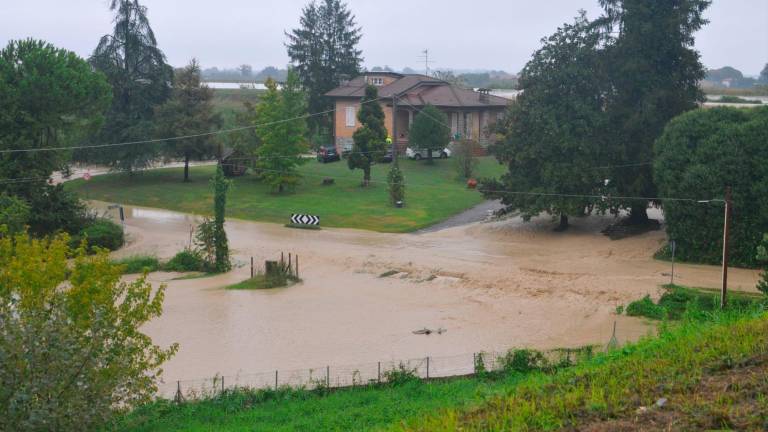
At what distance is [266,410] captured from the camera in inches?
808

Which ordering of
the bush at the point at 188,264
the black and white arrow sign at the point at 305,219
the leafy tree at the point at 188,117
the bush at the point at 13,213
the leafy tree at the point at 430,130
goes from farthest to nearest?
the leafy tree at the point at 430,130, the leafy tree at the point at 188,117, the black and white arrow sign at the point at 305,219, the bush at the point at 188,264, the bush at the point at 13,213

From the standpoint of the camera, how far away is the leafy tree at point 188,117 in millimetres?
64250

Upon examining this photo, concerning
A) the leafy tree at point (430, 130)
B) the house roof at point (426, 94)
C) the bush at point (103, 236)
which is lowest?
the bush at point (103, 236)

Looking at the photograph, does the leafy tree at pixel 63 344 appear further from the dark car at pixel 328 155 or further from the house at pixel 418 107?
the house at pixel 418 107

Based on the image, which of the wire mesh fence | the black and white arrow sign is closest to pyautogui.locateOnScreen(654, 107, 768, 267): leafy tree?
the wire mesh fence

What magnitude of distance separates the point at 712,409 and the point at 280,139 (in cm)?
4964

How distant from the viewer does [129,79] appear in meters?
67.5

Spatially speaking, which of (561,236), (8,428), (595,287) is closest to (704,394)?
(8,428)

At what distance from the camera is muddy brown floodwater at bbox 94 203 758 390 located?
92.4 feet

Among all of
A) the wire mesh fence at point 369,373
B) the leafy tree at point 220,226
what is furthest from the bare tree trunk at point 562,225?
the wire mesh fence at point 369,373

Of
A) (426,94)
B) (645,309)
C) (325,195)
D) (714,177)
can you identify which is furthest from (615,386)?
(426,94)

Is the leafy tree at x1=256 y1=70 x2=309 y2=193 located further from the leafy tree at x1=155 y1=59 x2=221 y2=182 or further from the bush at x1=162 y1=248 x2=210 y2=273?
the bush at x1=162 y1=248 x2=210 y2=273

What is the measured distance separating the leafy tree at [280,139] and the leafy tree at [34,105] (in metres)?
15.0

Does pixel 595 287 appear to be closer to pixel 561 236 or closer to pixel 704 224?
pixel 704 224
